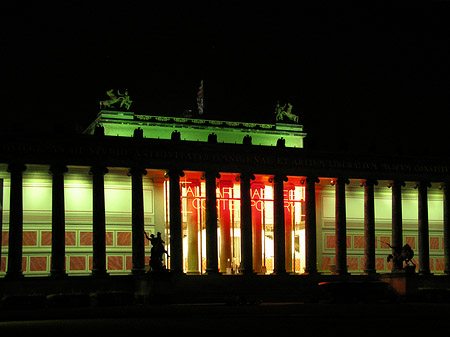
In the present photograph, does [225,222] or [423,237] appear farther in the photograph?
[423,237]

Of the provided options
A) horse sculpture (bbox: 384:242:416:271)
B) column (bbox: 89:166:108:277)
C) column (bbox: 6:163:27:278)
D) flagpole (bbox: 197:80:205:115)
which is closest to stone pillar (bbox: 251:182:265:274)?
flagpole (bbox: 197:80:205:115)

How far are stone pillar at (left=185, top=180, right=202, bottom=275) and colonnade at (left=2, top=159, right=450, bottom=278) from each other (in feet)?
8.34

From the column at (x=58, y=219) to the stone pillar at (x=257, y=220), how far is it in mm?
19264

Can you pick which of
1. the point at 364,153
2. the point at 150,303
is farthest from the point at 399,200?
the point at 150,303

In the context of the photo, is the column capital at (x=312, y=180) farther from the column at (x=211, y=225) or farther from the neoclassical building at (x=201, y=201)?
the column at (x=211, y=225)

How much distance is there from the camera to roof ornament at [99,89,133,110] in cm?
7312

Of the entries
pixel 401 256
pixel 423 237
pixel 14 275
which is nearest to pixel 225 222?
pixel 401 256

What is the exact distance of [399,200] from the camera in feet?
255

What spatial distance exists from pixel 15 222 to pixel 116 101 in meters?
15.0

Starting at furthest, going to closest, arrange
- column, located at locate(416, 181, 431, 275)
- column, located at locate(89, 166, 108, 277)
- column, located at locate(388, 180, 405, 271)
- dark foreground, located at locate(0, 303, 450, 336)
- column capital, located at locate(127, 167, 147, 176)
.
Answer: column, located at locate(416, 181, 431, 275)
column, located at locate(388, 180, 405, 271)
column capital, located at locate(127, 167, 147, 176)
column, located at locate(89, 166, 108, 277)
dark foreground, located at locate(0, 303, 450, 336)

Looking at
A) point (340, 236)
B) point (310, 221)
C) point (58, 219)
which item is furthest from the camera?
point (340, 236)

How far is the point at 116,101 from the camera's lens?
241 ft

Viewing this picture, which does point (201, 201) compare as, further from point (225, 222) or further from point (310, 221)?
point (310, 221)

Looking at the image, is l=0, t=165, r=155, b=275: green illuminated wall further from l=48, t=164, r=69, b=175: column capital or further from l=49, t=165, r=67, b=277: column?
l=49, t=165, r=67, b=277: column
